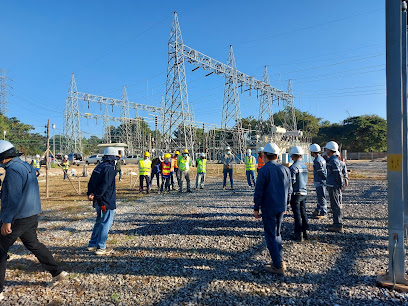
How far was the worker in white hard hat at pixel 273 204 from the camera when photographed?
3.58m

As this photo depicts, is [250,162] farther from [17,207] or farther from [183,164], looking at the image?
[17,207]

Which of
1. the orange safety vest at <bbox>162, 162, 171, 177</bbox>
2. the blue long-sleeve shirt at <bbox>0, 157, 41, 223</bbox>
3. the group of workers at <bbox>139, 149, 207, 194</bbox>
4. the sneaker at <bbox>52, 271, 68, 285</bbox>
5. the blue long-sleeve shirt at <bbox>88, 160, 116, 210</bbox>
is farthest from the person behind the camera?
the orange safety vest at <bbox>162, 162, 171, 177</bbox>

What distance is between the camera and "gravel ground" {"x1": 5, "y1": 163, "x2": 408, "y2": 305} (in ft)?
10.2

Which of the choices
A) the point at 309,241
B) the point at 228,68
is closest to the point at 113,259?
the point at 309,241

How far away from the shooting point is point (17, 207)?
3.04m

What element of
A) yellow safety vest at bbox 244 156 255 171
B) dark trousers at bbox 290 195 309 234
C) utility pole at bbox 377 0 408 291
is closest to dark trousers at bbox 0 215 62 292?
dark trousers at bbox 290 195 309 234

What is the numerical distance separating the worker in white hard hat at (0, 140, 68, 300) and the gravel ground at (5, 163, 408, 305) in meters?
0.60

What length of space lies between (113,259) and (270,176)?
10.3 feet

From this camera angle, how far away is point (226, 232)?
5.69 meters

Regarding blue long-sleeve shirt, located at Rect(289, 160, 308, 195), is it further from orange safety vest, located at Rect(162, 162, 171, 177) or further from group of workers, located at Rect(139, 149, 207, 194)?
orange safety vest, located at Rect(162, 162, 171, 177)

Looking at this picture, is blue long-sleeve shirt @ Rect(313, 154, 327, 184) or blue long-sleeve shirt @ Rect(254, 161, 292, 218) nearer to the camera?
blue long-sleeve shirt @ Rect(254, 161, 292, 218)

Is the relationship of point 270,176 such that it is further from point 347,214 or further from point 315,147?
point 347,214

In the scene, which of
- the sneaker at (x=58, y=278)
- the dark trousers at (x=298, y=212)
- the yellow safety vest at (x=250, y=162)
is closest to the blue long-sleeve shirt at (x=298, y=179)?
the dark trousers at (x=298, y=212)

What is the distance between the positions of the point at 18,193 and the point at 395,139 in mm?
4997
